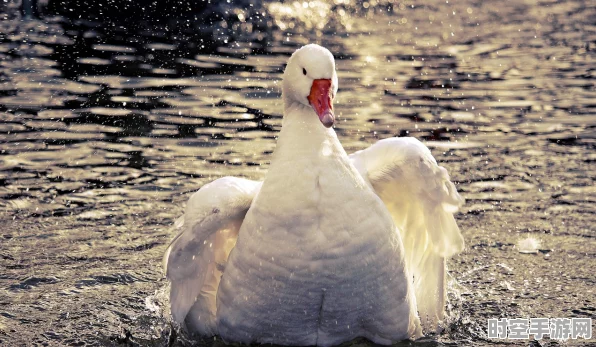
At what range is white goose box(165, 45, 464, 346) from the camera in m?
5.68

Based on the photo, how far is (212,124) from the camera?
1233cm

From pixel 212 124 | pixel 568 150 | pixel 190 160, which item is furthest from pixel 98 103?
pixel 568 150

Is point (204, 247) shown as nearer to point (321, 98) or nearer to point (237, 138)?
point (321, 98)

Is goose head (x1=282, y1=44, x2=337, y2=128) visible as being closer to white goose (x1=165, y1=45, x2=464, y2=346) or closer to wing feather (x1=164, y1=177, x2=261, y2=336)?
white goose (x1=165, y1=45, x2=464, y2=346)

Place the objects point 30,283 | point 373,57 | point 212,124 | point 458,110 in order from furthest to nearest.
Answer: point 373,57
point 458,110
point 212,124
point 30,283

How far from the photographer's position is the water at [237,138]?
7660 millimetres

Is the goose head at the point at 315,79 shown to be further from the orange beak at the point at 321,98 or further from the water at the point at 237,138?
the water at the point at 237,138

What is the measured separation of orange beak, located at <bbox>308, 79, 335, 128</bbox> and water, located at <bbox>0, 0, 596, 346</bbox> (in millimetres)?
2283

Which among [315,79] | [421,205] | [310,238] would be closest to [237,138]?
[421,205]

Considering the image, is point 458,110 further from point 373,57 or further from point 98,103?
point 98,103

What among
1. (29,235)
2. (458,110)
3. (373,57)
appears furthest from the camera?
(373,57)

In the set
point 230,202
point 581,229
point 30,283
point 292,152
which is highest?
point 292,152

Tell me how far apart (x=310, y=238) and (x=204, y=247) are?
2.96 feet

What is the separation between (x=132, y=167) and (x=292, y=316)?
5084 mm
